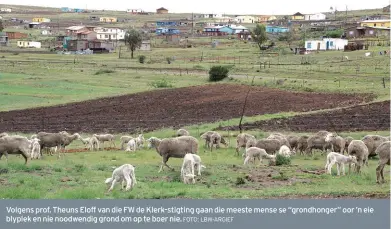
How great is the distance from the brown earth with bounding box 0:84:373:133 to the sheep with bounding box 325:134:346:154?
1311 cm

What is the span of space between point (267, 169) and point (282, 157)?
75.1 inches

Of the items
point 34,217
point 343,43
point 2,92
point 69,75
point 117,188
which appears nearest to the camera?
point 34,217

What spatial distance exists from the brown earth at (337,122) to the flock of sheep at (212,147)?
625 centimetres

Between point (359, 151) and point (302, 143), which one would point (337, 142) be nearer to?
point (302, 143)

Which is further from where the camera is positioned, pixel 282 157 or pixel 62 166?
pixel 282 157

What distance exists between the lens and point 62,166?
2231cm

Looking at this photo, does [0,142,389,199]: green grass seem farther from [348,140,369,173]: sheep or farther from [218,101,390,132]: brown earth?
[218,101,390,132]: brown earth

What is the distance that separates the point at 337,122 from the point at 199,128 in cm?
823

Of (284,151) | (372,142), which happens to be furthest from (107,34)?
(372,142)

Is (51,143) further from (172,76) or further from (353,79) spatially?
(172,76)

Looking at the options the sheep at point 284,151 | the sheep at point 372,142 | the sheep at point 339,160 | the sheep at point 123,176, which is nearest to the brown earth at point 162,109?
the sheep at point 284,151

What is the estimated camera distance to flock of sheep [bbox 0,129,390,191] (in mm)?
20266

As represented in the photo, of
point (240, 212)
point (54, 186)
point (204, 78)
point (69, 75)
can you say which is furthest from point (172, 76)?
point (240, 212)

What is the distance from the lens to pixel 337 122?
36438 mm
